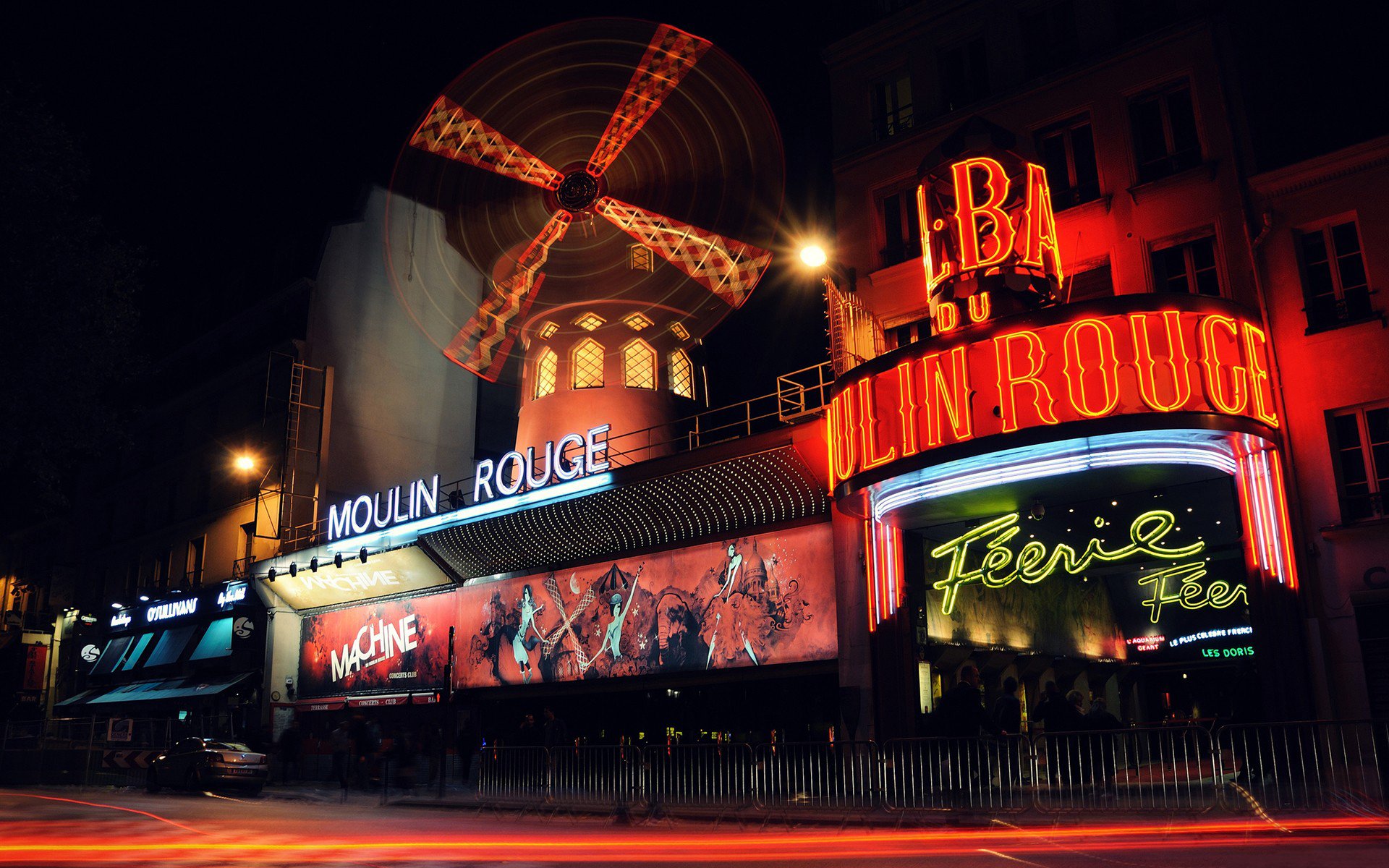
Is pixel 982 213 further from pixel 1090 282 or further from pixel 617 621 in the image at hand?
pixel 617 621

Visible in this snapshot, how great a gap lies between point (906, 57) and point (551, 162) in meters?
13.6

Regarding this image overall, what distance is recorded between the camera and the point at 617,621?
22.1 meters

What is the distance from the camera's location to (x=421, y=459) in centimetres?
3497

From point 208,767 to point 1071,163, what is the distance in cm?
2066

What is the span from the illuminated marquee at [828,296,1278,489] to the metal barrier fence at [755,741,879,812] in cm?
434

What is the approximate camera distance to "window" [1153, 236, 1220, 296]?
16.2 metres

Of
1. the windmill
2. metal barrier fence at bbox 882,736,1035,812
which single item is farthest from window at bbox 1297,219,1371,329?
the windmill

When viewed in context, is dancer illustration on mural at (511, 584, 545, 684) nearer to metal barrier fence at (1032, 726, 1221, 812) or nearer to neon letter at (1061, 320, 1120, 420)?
Result: metal barrier fence at (1032, 726, 1221, 812)

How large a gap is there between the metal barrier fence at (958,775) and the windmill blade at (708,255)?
1685cm

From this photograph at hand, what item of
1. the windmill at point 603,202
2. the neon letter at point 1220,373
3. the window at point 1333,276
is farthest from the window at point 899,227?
the windmill at point 603,202

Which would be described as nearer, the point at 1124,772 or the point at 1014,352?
the point at 1124,772

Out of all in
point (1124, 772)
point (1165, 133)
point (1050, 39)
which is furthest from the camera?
point (1050, 39)

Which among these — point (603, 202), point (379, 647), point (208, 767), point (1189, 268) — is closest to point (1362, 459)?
point (1189, 268)

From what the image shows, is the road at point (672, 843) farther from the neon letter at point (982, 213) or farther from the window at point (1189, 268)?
the window at point (1189, 268)
